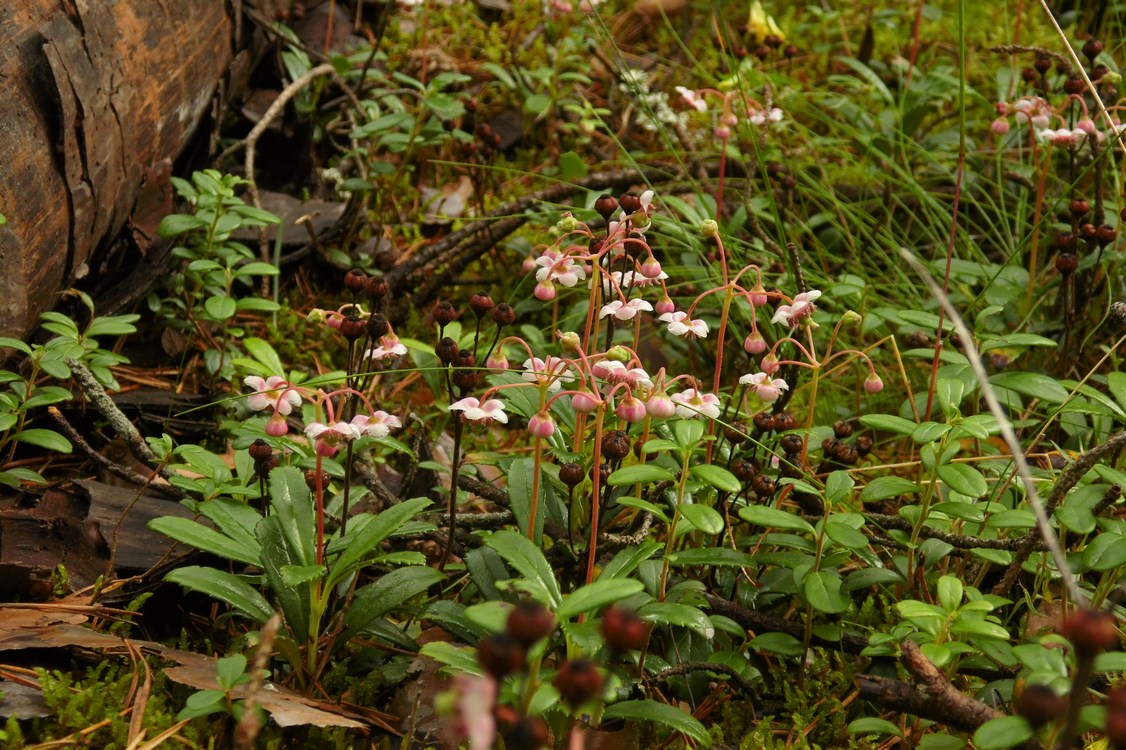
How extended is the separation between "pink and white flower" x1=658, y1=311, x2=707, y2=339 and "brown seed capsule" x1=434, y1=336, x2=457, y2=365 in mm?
433

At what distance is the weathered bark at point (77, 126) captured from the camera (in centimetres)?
225

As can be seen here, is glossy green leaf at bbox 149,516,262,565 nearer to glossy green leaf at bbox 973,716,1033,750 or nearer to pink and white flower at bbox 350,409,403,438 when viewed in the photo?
pink and white flower at bbox 350,409,403,438

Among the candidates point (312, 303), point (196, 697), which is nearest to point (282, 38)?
point (312, 303)

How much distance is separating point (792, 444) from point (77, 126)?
5.97 feet

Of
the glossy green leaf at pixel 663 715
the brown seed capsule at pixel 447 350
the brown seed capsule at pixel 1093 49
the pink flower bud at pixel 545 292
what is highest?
the brown seed capsule at pixel 1093 49

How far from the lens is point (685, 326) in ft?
6.23

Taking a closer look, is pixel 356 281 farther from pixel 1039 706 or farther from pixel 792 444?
pixel 1039 706

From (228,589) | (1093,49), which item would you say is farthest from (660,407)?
(1093,49)

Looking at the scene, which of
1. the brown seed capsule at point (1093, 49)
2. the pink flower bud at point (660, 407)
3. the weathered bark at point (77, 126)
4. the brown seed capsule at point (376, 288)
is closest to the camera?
the pink flower bud at point (660, 407)

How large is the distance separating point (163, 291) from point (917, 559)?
2.15 metres

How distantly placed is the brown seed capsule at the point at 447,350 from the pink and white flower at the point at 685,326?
1.42ft

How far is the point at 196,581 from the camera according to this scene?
1720 mm

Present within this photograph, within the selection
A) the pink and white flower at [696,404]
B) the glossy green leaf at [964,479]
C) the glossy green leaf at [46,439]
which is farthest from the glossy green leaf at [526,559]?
the glossy green leaf at [46,439]

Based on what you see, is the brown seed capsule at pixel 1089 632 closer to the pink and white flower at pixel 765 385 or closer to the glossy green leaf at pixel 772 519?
the glossy green leaf at pixel 772 519
